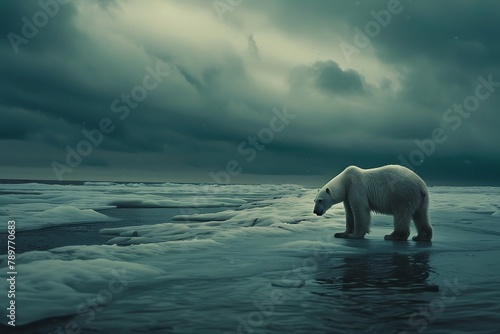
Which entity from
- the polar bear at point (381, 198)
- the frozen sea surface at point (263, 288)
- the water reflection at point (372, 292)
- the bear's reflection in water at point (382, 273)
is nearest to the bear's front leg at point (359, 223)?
the polar bear at point (381, 198)

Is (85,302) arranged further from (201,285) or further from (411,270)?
(411,270)

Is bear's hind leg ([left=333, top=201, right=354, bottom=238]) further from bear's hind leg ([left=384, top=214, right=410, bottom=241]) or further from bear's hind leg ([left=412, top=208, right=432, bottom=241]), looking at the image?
bear's hind leg ([left=412, top=208, right=432, bottom=241])

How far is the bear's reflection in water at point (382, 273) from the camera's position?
4777 millimetres

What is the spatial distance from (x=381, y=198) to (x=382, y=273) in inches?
160

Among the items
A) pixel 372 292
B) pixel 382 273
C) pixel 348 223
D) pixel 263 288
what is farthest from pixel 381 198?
pixel 263 288

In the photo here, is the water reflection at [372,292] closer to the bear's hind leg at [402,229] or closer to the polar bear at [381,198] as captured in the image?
the bear's hind leg at [402,229]

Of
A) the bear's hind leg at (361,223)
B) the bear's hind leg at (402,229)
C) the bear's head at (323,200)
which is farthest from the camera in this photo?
the bear's head at (323,200)

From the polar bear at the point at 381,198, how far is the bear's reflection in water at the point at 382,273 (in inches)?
85.3

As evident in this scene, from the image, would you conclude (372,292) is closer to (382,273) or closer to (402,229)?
(382,273)

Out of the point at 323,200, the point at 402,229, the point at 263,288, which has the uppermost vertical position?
the point at 323,200

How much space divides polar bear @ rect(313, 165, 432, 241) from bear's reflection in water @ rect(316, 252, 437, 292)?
2.17m

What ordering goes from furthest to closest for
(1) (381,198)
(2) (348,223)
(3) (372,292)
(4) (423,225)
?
(2) (348,223)
(1) (381,198)
(4) (423,225)
(3) (372,292)

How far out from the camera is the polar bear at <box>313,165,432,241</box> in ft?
29.8

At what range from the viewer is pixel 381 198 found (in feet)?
30.7
